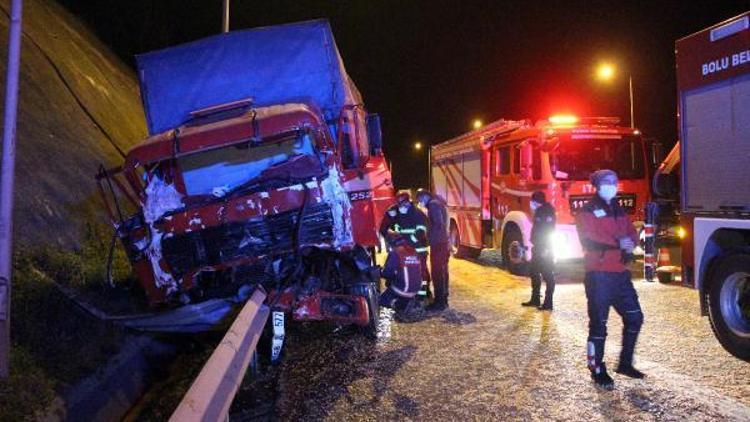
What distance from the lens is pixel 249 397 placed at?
537cm

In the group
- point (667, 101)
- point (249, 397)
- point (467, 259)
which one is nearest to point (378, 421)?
point (249, 397)

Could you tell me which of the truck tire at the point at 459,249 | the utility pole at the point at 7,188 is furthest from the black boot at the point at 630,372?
the truck tire at the point at 459,249

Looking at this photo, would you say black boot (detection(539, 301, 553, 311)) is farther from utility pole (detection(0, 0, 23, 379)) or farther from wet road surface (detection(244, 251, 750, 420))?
utility pole (detection(0, 0, 23, 379))

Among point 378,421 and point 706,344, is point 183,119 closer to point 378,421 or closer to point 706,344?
point 378,421

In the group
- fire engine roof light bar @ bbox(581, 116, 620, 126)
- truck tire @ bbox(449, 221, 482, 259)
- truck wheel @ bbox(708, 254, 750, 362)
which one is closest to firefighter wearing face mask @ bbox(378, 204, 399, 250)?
truck wheel @ bbox(708, 254, 750, 362)

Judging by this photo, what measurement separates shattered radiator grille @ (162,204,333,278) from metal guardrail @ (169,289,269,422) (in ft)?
2.83

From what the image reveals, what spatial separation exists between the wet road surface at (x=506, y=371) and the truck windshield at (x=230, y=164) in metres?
1.89

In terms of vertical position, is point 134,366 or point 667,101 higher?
point 667,101

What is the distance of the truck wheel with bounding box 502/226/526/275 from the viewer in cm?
1141

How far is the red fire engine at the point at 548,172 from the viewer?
34.9 feet

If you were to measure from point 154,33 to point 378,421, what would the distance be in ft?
86.3

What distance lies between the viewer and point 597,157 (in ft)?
35.9

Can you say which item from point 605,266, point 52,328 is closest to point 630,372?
point 605,266

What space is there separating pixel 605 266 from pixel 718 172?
6.44 ft
